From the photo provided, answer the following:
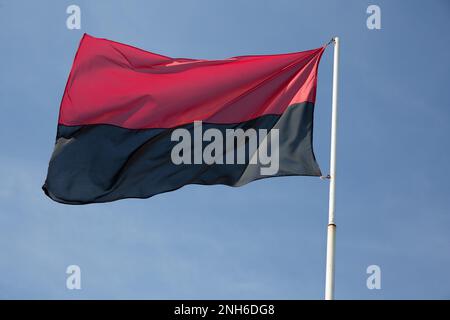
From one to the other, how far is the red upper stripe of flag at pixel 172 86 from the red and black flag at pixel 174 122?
0.02m

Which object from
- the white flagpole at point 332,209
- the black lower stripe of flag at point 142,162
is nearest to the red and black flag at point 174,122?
the black lower stripe of flag at point 142,162

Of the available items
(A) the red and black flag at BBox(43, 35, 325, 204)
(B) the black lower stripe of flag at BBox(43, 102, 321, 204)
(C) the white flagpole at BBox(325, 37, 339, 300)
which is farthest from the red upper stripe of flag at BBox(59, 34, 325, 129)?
(C) the white flagpole at BBox(325, 37, 339, 300)

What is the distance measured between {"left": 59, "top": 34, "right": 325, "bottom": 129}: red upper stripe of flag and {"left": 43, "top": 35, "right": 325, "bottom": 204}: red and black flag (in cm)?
2

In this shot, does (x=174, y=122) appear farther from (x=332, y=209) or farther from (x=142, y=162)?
(x=332, y=209)

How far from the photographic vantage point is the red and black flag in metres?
20.3

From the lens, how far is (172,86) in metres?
22.0

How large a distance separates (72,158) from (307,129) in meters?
5.52

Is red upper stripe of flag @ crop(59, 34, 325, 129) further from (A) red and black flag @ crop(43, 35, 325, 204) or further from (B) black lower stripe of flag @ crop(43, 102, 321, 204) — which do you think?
(B) black lower stripe of flag @ crop(43, 102, 321, 204)

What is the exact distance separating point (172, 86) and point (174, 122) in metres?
1.00

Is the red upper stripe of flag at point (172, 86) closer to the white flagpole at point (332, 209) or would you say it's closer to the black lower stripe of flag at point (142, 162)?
the black lower stripe of flag at point (142, 162)

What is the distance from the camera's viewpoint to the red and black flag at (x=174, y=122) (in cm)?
2030

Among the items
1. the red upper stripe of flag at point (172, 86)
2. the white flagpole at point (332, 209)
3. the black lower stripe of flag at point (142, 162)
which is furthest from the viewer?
the red upper stripe of flag at point (172, 86)
